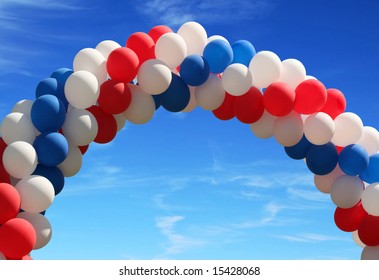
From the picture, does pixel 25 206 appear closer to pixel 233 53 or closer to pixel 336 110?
pixel 233 53

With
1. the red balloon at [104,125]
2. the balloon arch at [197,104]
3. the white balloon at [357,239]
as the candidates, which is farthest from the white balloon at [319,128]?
the red balloon at [104,125]

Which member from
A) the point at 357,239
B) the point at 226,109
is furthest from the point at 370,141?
the point at 226,109

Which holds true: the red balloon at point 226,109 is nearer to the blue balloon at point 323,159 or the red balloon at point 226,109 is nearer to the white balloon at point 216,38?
the white balloon at point 216,38

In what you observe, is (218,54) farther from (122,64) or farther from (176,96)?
(122,64)

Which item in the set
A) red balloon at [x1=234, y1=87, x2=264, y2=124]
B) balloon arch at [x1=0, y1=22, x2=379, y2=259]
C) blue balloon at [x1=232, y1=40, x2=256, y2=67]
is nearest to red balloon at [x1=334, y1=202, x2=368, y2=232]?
balloon arch at [x1=0, y1=22, x2=379, y2=259]

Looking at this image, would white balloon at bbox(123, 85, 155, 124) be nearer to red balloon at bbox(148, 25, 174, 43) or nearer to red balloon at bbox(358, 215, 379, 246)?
red balloon at bbox(148, 25, 174, 43)
